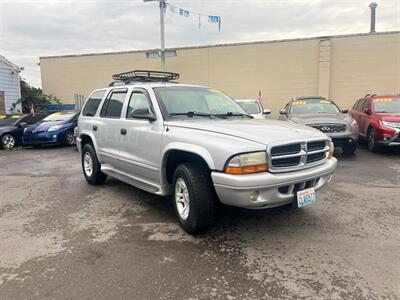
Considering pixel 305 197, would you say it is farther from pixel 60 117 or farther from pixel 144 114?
pixel 60 117

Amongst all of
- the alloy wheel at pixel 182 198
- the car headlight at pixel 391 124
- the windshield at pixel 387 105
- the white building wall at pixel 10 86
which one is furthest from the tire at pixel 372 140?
the white building wall at pixel 10 86

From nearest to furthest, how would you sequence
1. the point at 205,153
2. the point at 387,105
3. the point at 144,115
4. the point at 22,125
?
the point at 205,153 < the point at 144,115 < the point at 387,105 < the point at 22,125

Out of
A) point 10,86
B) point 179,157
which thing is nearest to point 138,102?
point 179,157

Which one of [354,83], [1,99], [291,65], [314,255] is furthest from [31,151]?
[354,83]

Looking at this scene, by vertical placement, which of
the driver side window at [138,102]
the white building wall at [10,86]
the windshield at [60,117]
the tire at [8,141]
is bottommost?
the tire at [8,141]

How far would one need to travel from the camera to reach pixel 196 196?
3666 mm

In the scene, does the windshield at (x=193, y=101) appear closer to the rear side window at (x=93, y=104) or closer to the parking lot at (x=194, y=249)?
the parking lot at (x=194, y=249)

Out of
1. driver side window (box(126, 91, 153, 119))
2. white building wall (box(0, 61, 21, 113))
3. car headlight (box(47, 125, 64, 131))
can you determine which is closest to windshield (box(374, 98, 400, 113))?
driver side window (box(126, 91, 153, 119))

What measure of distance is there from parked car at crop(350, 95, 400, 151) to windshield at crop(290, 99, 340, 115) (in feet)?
3.09

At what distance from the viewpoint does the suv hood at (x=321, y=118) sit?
8.40 metres

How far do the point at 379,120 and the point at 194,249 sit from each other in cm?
735

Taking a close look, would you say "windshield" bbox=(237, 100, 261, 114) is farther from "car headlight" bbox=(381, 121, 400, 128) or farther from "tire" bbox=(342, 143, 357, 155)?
"car headlight" bbox=(381, 121, 400, 128)

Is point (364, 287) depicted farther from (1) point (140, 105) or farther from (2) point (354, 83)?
(2) point (354, 83)

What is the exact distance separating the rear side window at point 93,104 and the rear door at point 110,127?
1.08 ft
